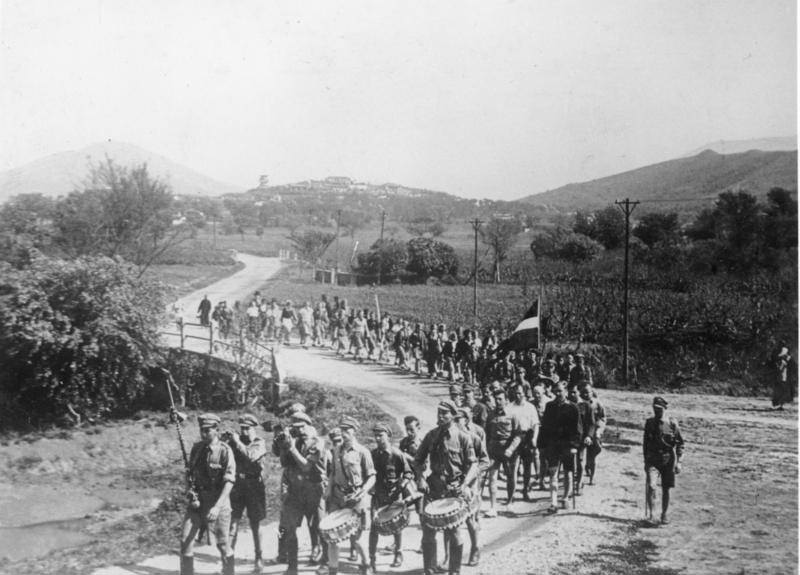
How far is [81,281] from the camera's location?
50.2 feet

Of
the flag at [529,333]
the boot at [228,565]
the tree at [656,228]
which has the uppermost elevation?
the tree at [656,228]

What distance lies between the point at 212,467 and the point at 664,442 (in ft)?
18.4

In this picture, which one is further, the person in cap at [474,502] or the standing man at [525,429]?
the standing man at [525,429]

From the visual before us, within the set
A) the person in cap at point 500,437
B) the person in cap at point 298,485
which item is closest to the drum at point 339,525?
the person in cap at point 298,485

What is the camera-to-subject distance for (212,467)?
23.3 feet

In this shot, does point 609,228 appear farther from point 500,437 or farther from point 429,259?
point 500,437

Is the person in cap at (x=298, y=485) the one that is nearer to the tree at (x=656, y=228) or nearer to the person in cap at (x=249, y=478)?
the person in cap at (x=249, y=478)

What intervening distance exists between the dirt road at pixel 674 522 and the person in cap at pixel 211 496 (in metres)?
0.83

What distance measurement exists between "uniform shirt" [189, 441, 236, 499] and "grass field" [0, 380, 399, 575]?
2.06 metres

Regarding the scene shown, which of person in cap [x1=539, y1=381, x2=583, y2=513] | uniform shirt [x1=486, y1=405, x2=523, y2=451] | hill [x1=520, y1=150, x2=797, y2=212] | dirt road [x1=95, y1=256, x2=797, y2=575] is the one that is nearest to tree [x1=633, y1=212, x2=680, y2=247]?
hill [x1=520, y1=150, x2=797, y2=212]

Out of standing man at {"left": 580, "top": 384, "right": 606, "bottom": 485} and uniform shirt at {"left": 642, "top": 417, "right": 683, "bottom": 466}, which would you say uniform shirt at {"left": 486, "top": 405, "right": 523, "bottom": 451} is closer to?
standing man at {"left": 580, "top": 384, "right": 606, "bottom": 485}

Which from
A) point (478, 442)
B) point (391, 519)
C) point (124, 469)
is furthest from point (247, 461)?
point (124, 469)

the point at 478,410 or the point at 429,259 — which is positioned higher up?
the point at 429,259

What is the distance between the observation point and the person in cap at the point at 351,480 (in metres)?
7.09
